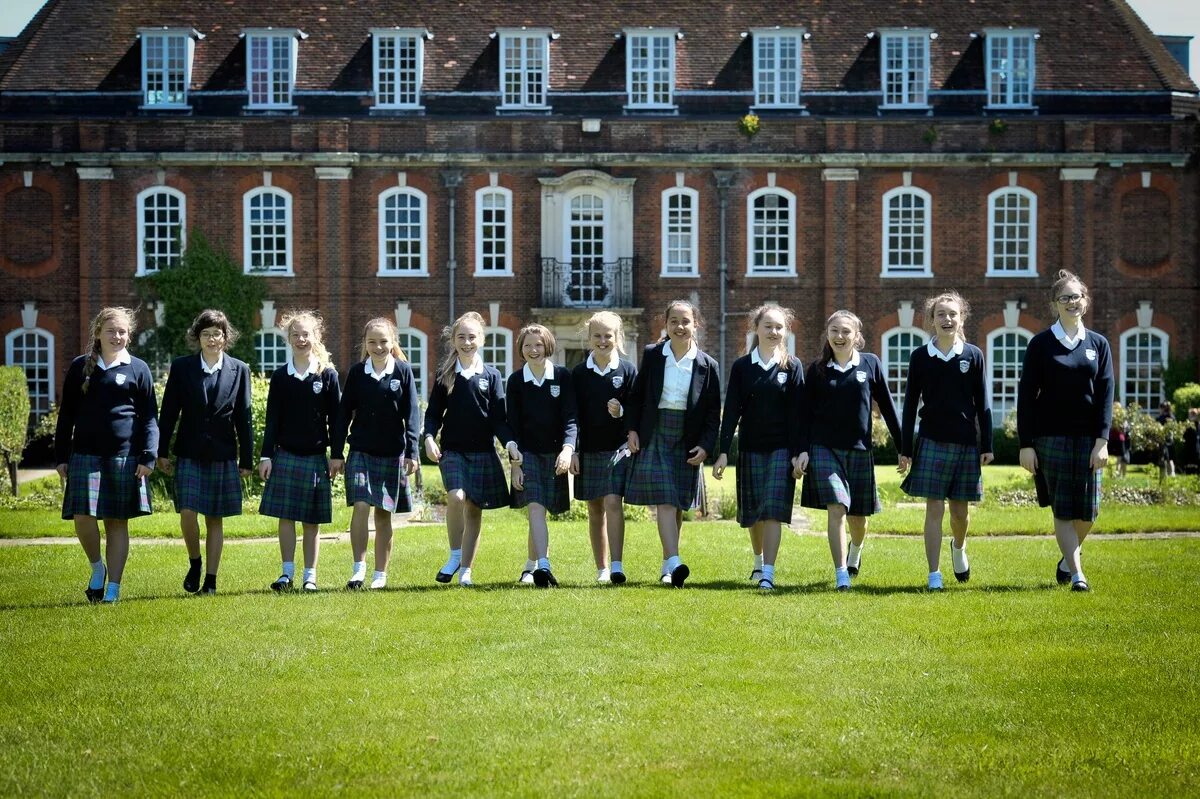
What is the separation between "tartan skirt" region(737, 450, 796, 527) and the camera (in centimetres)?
1041

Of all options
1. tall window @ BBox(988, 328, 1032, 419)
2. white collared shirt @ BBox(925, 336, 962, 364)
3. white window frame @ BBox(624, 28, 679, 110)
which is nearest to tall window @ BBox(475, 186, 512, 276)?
white window frame @ BBox(624, 28, 679, 110)

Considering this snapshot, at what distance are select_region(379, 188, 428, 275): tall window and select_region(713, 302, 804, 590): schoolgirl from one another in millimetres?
21379

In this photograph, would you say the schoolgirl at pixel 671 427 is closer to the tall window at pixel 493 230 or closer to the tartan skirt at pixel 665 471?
the tartan skirt at pixel 665 471

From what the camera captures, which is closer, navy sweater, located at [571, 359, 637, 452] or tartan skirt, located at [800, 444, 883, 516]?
tartan skirt, located at [800, 444, 883, 516]

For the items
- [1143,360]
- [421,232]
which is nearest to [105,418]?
[421,232]

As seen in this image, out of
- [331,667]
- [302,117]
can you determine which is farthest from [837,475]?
[302,117]

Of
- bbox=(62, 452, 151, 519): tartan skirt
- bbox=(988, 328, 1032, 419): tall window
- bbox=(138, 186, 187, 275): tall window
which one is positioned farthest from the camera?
bbox=(988, 328, 1032, 419): tall window

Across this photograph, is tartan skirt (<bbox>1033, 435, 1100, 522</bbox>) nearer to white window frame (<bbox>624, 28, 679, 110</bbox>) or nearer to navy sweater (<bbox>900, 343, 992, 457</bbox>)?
navy sweater (<bbox>900, 343, 992, 457</bbox>)

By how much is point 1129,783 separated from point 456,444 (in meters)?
6.09

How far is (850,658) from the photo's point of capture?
7781 mm

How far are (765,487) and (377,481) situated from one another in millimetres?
2690

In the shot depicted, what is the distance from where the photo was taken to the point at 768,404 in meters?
10.6

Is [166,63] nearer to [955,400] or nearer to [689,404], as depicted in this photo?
[689,404]

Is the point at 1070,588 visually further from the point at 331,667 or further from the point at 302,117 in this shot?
the point at 302,117
